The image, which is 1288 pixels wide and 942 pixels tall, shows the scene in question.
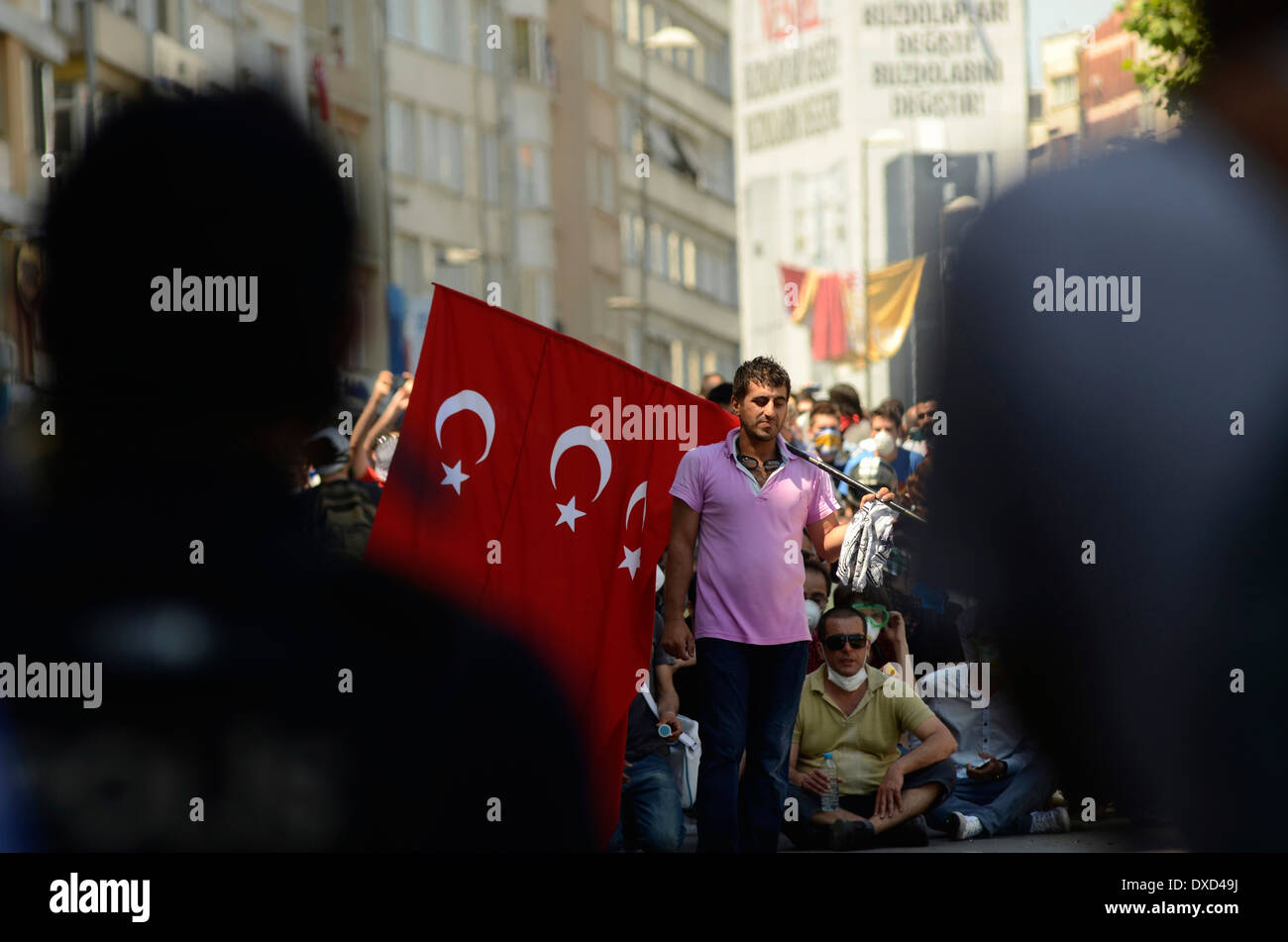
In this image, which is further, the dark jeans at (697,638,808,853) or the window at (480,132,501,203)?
the window at (480,132,501,203)

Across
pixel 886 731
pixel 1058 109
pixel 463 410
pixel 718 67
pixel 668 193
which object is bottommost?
pixel 886 731

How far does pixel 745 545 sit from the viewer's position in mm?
6762

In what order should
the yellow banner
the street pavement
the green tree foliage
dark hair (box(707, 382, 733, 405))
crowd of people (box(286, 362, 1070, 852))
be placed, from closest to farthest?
the street pavement
crowd of people (box(286, 362, 1070, 852))
the green tree foliage
dark hair (box(707, 382, 733, 405))
the yellow banner

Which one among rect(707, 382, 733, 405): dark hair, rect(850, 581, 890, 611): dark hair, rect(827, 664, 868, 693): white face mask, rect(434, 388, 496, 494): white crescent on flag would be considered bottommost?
rect(827, 664, 868, 693): white face mask

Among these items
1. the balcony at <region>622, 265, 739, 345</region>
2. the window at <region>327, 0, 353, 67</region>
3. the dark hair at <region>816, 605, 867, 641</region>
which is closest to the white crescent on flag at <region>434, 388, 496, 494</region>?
the dark hair at <region>816, 605, 867, 641</region>

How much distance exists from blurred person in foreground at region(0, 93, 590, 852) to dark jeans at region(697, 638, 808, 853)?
684 millimetres

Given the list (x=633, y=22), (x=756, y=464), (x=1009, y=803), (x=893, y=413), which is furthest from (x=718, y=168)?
(x=756, y=464)

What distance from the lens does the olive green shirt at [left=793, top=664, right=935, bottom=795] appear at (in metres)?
7.77

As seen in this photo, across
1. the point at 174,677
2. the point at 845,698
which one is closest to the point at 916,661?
the point at 845,698

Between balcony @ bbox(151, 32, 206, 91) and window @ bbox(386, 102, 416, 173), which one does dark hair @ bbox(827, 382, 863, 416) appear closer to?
window @ bbox(386, 102, 416, 173)

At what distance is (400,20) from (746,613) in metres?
4.43

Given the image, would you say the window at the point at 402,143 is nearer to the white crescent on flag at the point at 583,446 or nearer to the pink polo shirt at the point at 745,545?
the white crescent on flag at the point at 583,446

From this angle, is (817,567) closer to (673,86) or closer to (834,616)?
(834,616)
